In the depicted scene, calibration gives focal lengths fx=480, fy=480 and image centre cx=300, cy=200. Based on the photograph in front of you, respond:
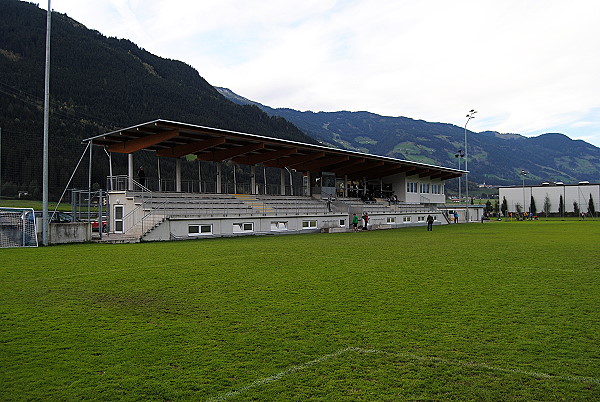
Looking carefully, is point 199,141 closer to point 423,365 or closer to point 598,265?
point 598,265

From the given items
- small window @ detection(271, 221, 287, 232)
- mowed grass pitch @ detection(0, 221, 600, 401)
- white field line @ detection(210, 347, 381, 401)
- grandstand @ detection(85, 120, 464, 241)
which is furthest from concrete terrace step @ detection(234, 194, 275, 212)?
white field line @ detection(210, 347, 381, 401)

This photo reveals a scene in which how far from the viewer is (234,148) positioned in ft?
125

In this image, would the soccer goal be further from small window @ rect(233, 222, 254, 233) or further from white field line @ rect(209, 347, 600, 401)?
white field line @ rect(209, 347, 600, 401)

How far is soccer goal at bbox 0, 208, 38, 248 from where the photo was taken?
2289 cm

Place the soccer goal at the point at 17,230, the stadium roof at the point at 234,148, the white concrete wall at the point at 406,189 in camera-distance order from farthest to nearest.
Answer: the white concrete wall at the point at 406,189 → the stadium roof at the point at 234,148 → the soccer goal at the point at 17,230

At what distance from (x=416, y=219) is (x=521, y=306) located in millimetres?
46079

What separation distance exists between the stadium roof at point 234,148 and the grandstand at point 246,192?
2.5 inches

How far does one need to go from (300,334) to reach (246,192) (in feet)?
115

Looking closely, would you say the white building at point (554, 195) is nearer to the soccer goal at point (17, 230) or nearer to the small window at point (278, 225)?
the small window at point (278, 225)

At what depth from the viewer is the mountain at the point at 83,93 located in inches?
2501

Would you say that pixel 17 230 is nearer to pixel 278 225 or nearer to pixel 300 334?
pixel 278 225

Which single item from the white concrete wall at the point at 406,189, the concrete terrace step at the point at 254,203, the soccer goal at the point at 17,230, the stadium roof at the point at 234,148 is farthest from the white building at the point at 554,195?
the soccer goal at the point at 17,230

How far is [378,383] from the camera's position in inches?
200

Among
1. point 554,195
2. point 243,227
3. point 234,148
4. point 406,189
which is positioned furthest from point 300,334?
point 554,195
